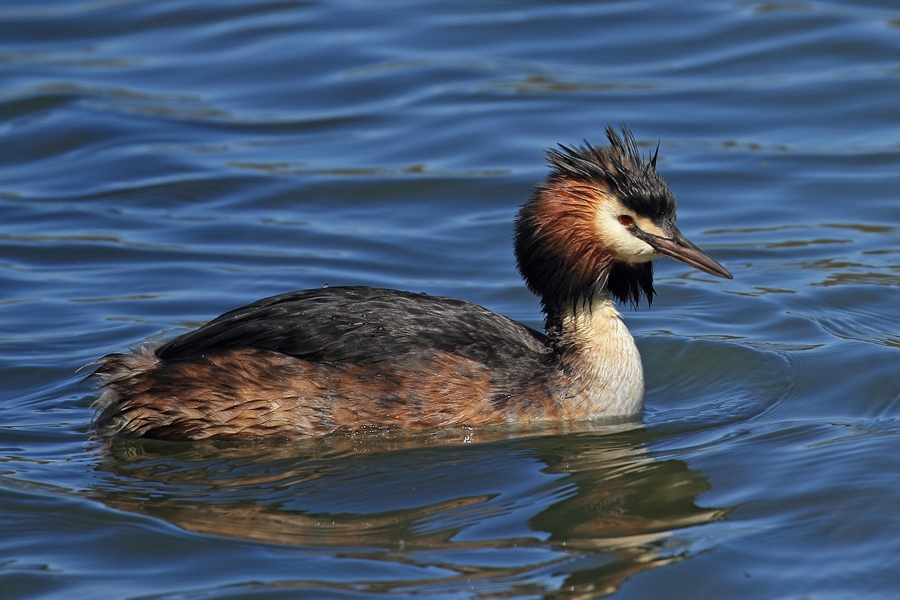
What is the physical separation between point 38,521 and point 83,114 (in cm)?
846

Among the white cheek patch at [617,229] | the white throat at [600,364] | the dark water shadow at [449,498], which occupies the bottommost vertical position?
the dark water shadow at [449,498]

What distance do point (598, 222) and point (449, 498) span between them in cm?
189

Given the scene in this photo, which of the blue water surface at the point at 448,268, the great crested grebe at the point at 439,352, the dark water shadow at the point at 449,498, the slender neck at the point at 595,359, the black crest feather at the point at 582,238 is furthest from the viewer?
the slender neck at the point at 595,359

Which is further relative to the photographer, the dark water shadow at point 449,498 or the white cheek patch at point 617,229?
the white cheek patch at point 617,229

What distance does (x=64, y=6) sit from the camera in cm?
1752

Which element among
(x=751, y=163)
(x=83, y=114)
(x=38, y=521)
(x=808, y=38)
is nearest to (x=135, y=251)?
(x=83, y=114)

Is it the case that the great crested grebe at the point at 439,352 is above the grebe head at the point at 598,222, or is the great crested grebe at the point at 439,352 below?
below

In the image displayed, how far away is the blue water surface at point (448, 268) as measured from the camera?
238 inches

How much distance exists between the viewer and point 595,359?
7.79m

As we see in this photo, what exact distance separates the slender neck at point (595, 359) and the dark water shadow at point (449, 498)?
169 mm

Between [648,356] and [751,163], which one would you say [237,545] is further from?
A: [751,163]

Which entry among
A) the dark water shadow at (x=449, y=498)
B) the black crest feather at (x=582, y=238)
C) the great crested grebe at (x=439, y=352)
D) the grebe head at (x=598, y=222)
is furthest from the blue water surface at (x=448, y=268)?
the grebe head at (x=598, y=222)

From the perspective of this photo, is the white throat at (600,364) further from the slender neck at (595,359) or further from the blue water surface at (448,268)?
the blue water surface at (448,268)

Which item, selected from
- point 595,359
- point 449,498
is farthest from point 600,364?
point 449,498
